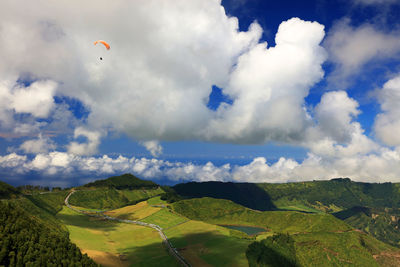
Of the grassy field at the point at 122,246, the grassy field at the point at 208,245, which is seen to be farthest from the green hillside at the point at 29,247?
the grassy field at the point at 208,245

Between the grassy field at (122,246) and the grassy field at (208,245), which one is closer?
the grassy field at (122,246)

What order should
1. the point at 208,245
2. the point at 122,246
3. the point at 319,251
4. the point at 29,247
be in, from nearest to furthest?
1. the point at 29,247
2. the point at 208,245
3. the point at 122,246
4. the point at 319,251

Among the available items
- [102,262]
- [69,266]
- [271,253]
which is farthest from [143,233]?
[69,266]

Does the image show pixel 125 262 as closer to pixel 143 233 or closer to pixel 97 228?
pixel 143 233

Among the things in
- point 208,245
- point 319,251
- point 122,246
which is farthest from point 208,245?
point 319,251

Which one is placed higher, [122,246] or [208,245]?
[208,245]

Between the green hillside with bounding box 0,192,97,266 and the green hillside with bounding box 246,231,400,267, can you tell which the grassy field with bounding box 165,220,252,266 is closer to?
the green hillside with bounding box 246,231,400,267

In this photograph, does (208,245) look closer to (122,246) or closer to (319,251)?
(122,246)

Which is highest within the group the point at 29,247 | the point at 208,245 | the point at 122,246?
the point at 29,247

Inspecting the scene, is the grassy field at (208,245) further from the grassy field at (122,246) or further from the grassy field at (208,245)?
the grassy field at (122,246)
